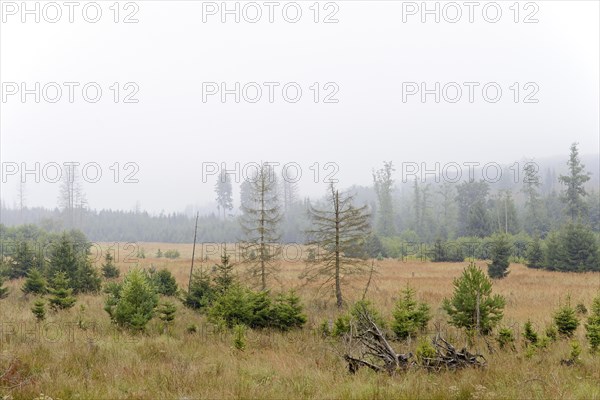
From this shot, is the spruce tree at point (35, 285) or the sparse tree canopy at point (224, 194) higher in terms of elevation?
the sparse tree canopy at point (224, 194)

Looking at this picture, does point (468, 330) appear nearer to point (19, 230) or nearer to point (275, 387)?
point (275, 387)

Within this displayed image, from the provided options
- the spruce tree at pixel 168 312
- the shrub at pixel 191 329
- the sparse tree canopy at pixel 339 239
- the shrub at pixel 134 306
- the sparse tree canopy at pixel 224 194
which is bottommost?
the shrub at pixel 191 329

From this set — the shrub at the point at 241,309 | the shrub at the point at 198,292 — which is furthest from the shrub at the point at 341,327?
the shrub at the point at 198,292

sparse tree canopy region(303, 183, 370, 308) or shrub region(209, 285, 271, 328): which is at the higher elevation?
sparse tree canopy region(303, 183, 370, 308)

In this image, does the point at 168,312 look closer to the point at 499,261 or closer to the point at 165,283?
the point at 165,283

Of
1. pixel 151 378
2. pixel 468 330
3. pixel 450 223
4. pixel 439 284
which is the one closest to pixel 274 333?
pixel 468 330

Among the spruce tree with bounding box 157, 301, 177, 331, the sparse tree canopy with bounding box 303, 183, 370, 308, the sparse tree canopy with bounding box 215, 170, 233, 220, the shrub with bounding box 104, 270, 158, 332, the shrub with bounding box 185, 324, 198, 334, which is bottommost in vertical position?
the shrub with bounding box 185, 324, 198, 334

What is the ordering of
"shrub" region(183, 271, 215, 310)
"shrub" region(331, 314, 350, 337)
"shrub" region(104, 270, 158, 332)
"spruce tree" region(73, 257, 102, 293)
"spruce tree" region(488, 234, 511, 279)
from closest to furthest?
"shrub" region(331, 314, 350, 337) → "shrub" region(104, 270, 158, 332) → "shrub" region(183, 271, 215, 310) → "spruce tree" region(73, 257, 102, 293) → "spruce tree" region(488, 234, 511, 279)

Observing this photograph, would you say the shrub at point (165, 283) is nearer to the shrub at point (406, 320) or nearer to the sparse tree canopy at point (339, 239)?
the sparse tree canopy at point (339, 239)

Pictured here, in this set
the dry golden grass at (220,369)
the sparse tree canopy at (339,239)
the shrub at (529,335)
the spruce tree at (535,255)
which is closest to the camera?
the dry golden grass at (220,369)

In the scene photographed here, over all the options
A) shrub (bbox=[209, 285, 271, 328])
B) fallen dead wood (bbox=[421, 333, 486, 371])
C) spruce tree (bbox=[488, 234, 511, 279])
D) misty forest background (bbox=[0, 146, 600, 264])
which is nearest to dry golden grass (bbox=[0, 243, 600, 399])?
fallen dead wood (bbox=[421, 333, 486, 371])

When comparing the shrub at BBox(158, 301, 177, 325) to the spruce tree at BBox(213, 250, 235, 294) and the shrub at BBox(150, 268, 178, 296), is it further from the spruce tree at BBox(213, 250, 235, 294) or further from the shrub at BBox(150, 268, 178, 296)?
the shrub at BBox(150, 268, 178, 296)

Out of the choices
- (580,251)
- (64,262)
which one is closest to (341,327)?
(64,262)

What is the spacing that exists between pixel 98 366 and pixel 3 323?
7960 mm
